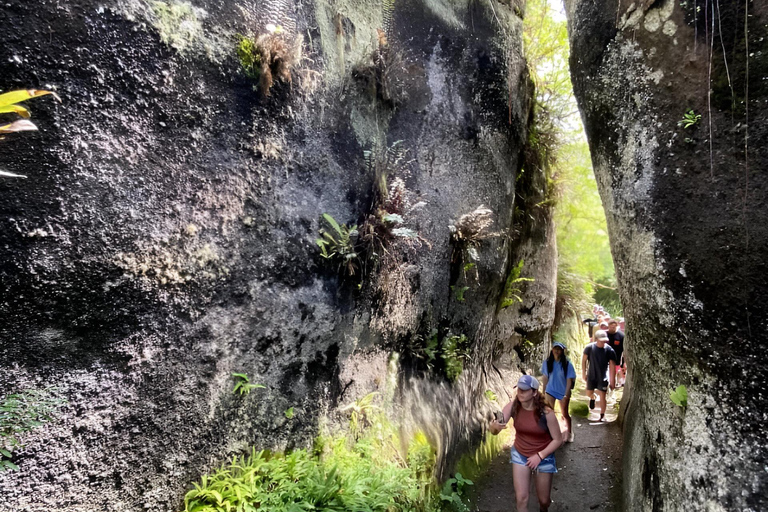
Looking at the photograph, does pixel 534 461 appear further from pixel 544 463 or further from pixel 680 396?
pixel 680 396

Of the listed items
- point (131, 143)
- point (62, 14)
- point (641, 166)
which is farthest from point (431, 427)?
point (62, 14)

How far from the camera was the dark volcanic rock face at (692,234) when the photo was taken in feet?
10.3

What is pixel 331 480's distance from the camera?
143 inches

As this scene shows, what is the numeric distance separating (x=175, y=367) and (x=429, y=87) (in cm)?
512

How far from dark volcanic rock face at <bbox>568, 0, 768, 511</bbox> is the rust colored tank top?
0.88 meters

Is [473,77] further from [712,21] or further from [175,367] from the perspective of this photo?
[175,367]

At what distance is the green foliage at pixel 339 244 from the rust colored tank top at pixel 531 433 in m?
2.42

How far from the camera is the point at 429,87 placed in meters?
6.52

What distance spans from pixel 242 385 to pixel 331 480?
110 cm

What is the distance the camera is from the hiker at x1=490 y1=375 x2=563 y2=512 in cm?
456

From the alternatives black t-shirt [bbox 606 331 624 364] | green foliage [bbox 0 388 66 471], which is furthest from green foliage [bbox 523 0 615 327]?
green foliage [bbox 0 388 66 471]

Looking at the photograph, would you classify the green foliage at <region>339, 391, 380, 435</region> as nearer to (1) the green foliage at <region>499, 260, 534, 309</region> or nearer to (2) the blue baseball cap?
(2) the blue baseball cap

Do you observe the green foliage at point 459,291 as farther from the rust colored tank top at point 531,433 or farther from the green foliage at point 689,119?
the green foliage at point 689,119

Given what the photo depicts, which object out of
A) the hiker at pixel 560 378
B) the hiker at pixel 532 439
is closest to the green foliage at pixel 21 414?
the hiker at pixel 532 439
